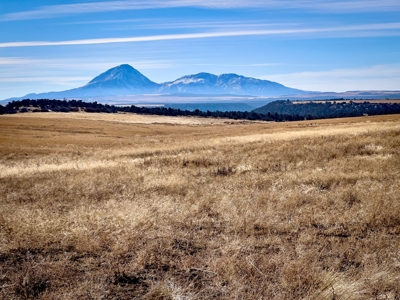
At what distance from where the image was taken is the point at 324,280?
524cm

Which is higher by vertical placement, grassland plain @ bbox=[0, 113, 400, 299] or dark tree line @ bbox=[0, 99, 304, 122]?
dark tree line @ bbox=[0, 99, 304, 122]

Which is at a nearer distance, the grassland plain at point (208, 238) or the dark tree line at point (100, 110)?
the grassland plain at point (208, 238)

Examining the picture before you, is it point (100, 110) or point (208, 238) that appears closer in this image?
point (208, 238)

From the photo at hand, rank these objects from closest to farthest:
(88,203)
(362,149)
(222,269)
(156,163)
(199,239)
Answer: (222,269) < (199,239) < (88,203) < (362,149) < (156,163)

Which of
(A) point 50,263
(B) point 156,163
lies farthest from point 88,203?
(B) point 156,163

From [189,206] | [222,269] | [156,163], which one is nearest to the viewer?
[222,269]

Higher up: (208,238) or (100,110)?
(100,110)

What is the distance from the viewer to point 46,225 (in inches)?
308

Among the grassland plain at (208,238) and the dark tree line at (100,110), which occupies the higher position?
the dark tree line at (100,110)

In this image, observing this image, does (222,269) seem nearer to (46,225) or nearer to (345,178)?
(46,225)

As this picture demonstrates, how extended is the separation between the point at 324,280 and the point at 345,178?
26.8 ft

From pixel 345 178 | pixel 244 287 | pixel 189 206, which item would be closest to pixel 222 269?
pixel 244 287

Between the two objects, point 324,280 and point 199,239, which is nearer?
point 324,280

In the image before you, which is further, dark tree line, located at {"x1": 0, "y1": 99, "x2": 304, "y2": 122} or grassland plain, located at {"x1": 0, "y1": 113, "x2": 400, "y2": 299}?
dark tree line, located at {"x1": 0, "y1": 99, "x2": 304, "y2": 122}
